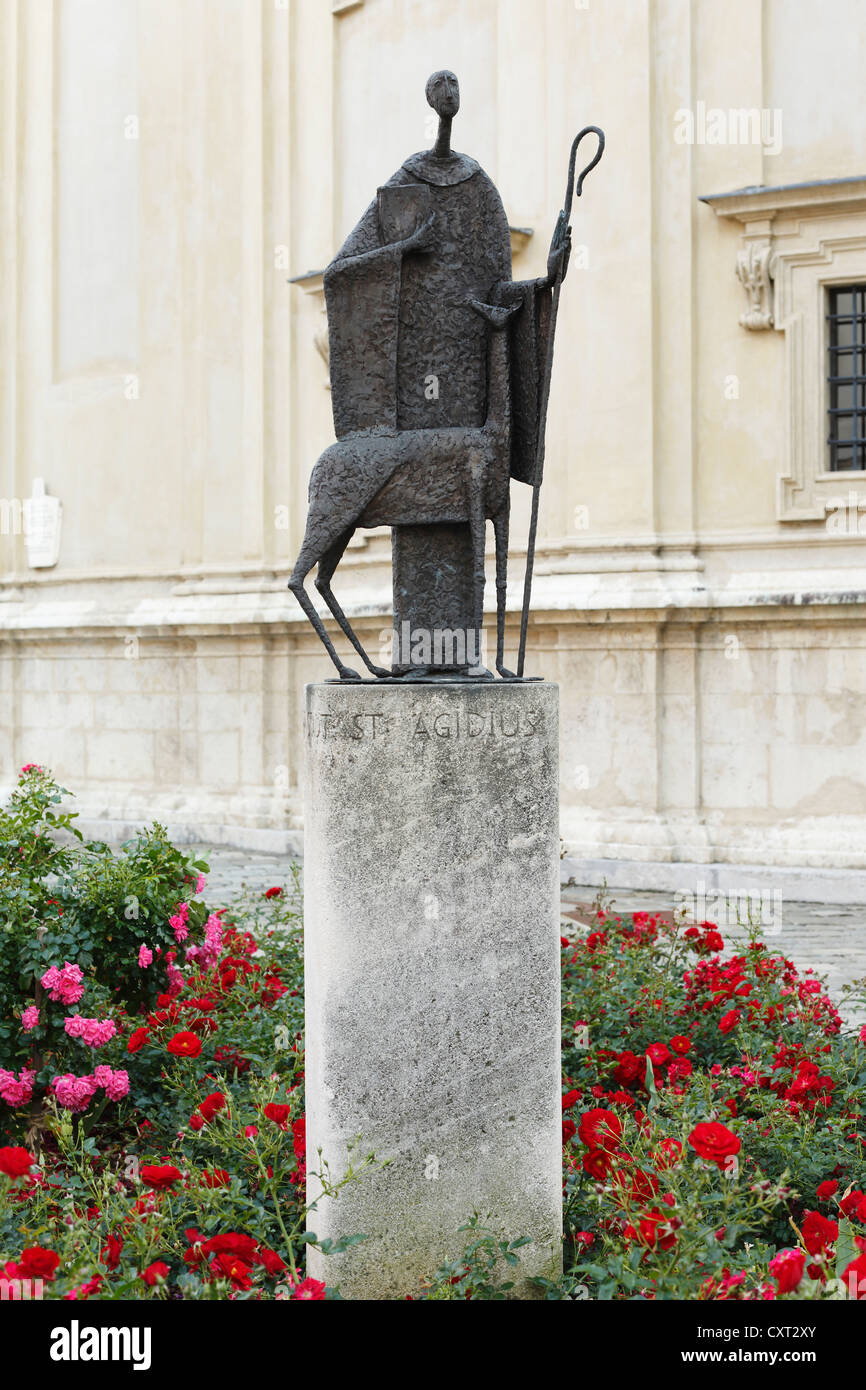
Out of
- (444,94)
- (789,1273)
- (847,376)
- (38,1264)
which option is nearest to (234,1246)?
(38,1264)

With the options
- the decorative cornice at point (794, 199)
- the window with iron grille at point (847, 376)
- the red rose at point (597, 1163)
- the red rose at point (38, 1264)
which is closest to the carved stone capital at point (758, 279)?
the decorative cornice at point (794, 199)

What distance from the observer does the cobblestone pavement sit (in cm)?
705

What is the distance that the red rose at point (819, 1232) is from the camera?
2975 mm

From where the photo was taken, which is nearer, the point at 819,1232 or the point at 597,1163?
the point at 819,1232

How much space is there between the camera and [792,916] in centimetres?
857

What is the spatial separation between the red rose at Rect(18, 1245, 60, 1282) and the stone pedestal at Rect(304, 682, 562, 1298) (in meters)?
0.86

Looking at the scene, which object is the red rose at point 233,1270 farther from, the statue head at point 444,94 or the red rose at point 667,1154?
the statue head at point 444,94

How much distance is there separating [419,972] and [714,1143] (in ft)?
2.64

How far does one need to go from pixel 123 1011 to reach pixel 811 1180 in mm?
2338

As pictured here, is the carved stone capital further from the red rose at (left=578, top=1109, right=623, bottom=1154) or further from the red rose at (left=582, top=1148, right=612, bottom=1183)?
the red rose at (left=582, top=1148, right=612, bottom=1183)

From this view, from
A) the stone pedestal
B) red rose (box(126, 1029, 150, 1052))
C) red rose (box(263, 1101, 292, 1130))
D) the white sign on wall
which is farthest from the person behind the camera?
the white sign on wall

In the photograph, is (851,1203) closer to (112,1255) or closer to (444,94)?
(112,1255)

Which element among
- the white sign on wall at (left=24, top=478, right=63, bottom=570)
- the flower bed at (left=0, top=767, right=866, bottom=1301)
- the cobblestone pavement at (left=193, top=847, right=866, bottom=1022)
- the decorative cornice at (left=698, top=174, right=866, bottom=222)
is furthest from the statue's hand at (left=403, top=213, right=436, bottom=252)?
the white sign on wall at (left=24, top=478, right=63, bottom=570)

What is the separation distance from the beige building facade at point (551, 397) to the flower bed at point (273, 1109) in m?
4.03
